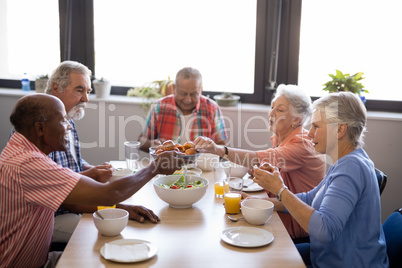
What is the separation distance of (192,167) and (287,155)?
0.57 m

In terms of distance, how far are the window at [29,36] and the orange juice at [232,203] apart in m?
2.90

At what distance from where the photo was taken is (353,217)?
71.5 inches

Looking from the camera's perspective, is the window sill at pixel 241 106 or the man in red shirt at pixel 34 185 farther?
the window sill at pixel 241 106

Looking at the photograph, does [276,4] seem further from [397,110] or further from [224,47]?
[397,110]

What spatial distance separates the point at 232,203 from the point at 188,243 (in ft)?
1.22

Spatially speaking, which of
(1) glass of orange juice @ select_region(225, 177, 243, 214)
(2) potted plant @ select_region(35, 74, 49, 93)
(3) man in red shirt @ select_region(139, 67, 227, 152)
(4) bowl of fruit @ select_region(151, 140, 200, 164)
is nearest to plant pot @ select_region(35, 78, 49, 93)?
(2) potted plant @ select_region(35, 74, 49, 93)

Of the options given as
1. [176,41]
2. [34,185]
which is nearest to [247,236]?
[34,185]

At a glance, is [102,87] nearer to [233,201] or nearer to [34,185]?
[233,201]

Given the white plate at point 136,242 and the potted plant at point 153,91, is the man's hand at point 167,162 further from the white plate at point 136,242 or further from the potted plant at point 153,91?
the potted plant at point 153,91

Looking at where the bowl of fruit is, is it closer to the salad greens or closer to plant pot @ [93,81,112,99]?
the salad greens

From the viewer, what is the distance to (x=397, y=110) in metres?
3.72

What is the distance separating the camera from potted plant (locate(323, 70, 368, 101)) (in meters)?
3.46

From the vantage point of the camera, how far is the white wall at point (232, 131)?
3508 mm

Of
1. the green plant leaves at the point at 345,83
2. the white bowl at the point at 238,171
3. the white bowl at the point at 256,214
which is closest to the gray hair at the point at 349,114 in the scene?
the white bowl at the point at 256,214
